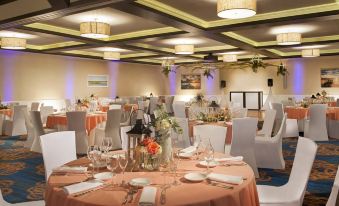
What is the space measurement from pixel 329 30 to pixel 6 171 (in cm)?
857

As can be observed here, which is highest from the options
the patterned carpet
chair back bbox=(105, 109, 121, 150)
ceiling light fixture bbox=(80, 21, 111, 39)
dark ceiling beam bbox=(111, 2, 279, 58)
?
dark ceiling beam bbox=(111, 2, 279, 58)

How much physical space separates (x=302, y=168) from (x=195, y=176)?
1004mm

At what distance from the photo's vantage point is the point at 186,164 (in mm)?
2525

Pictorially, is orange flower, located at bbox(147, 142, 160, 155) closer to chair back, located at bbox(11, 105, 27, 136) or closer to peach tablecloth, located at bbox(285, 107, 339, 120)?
peach tablecloth, located at bbox(285, 107, 339, 120)

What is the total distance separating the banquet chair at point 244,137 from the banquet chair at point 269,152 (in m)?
0.71

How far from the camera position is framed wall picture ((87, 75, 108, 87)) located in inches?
566

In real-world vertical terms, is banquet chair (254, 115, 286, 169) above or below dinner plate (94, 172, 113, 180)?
below

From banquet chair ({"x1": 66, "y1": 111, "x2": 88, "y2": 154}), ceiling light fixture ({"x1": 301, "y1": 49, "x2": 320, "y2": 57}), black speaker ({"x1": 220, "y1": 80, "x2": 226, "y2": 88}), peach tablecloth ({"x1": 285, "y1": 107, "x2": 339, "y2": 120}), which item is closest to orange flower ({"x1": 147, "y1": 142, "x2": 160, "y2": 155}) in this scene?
banquet chair ({"x1": 66, "y1": 111, "x2": 88, "y2": 154})

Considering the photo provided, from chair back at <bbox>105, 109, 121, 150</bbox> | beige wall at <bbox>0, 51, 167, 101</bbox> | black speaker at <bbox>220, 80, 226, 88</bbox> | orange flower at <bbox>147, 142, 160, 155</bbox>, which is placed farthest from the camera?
black speaker at <bbox>220, 80, 226, 88</bbox>

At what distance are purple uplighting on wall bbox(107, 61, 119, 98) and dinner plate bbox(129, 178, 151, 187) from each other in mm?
13578

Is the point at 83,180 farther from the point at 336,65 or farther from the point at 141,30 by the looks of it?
the point at 336,65

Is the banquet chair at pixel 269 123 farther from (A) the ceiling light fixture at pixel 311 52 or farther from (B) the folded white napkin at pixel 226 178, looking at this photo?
(A) the ceiling light fixture at pixel 311 52

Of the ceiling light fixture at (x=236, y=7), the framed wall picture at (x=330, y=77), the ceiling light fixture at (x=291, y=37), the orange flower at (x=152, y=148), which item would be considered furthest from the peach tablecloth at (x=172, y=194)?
the framed wall picture at (x=330, y=77)

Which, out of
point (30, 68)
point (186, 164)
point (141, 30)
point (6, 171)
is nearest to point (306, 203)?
point (186, 164)
